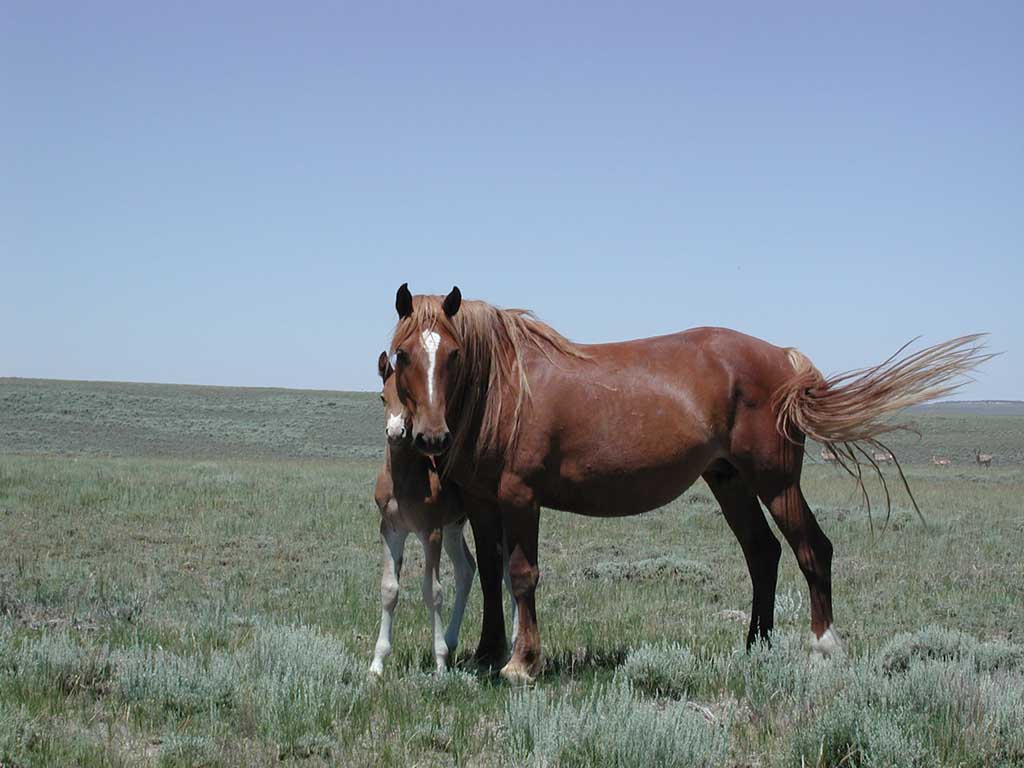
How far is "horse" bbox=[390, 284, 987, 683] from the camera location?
610 centimetres

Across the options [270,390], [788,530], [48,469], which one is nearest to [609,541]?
[788,530]

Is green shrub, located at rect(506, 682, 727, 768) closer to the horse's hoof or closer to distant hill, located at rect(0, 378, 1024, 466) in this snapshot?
the horse's hoof

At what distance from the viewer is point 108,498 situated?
58.4 feet

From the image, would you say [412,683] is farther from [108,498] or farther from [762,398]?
[108,498]

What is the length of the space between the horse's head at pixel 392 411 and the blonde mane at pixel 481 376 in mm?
241

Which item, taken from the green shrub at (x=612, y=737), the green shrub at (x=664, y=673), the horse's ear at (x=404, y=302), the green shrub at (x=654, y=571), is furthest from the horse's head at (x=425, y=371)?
the green shrub at (x=654, y=571)

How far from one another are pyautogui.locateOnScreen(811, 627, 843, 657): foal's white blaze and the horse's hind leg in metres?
0.53

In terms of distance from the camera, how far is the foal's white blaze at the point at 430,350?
5609 mm

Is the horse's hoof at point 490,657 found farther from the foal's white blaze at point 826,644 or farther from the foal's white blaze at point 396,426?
the foal's white blaze at point 826,644

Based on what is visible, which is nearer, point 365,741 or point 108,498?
point 365,741

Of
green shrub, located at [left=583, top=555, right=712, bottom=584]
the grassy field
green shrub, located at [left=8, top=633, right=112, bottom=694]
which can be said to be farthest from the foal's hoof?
green shrub, located at [left=583, top=555, right=712, bottom=584]

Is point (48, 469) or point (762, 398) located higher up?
point (762, 398)

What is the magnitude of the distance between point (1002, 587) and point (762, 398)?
5909mm

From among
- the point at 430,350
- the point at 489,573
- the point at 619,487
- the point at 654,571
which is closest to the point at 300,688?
the point at 489,573
